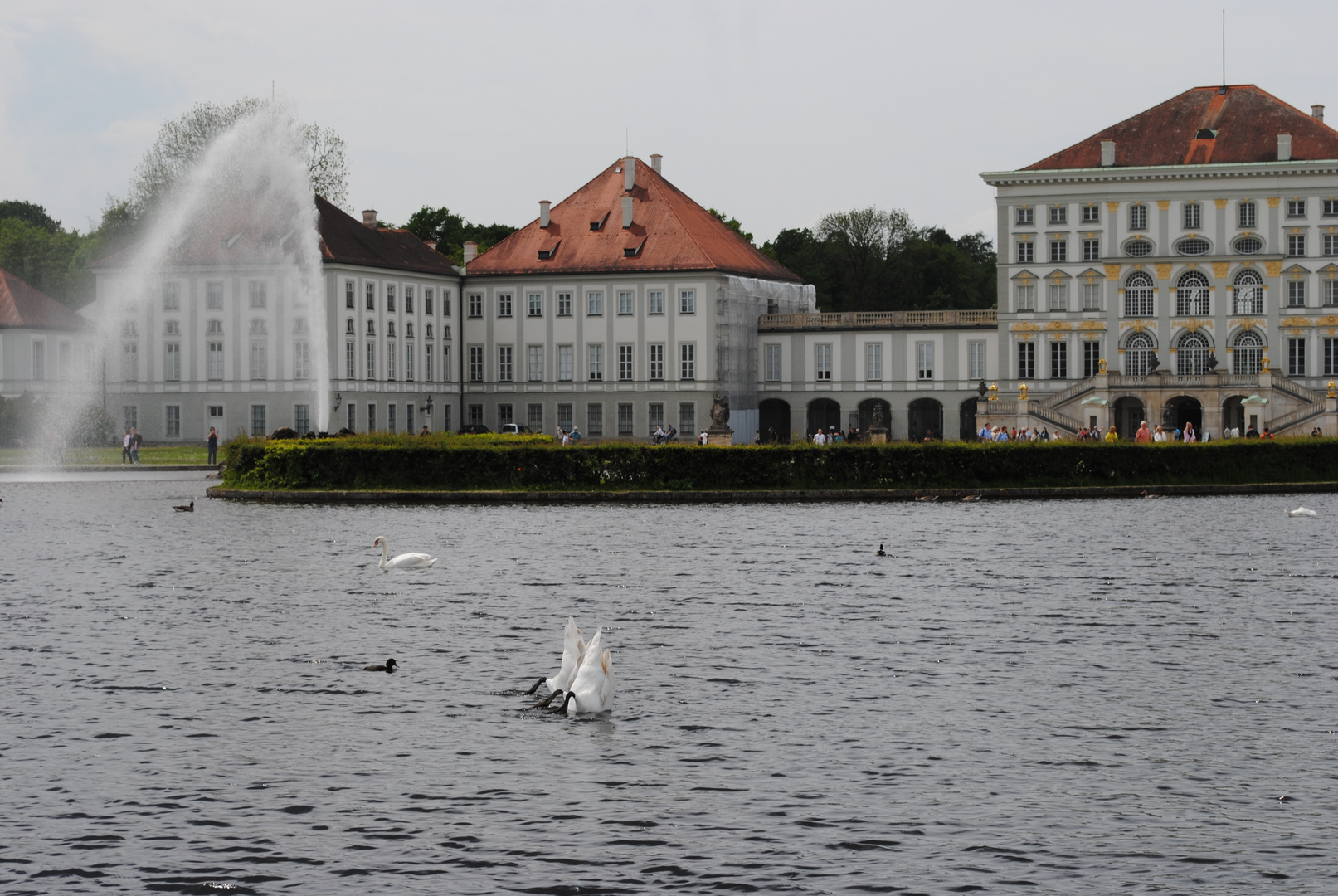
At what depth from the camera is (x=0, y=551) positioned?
32.1 m

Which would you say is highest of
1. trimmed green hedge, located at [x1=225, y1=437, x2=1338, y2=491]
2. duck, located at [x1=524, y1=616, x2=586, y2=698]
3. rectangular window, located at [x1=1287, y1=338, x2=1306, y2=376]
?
rectangular window, located at [x1=1287, y1=338, x2=1306, y2=376]

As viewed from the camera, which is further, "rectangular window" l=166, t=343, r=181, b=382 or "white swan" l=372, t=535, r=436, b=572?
"rectangular window" l=166, t=343, r=181, b=382

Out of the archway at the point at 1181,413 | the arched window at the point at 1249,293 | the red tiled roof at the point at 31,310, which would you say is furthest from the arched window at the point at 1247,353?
the red tiled roof at the point at 31,310

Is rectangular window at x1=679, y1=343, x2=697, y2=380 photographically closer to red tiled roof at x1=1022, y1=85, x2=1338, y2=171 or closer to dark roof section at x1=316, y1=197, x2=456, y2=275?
dark roof section at x1=316, y1=197, x2=456, y2=275

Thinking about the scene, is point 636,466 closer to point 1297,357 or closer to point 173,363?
point 173,363

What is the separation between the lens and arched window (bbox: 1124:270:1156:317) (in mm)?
98000

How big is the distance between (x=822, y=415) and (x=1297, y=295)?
2767cm

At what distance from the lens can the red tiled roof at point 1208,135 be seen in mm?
96312

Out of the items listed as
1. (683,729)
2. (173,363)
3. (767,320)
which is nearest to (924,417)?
(767,320)

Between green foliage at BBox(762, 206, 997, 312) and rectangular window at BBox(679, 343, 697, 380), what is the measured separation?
1114 inches

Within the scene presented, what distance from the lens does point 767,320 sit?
104438mm

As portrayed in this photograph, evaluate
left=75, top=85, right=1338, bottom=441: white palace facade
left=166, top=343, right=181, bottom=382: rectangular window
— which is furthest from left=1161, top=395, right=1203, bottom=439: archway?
left=166, top=343, right=181, bottom=382: rectangular window

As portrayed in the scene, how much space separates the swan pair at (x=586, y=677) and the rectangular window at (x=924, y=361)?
8618 centimetres

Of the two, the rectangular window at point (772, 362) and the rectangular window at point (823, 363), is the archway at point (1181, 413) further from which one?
the rectangular window at point (772, 362)
